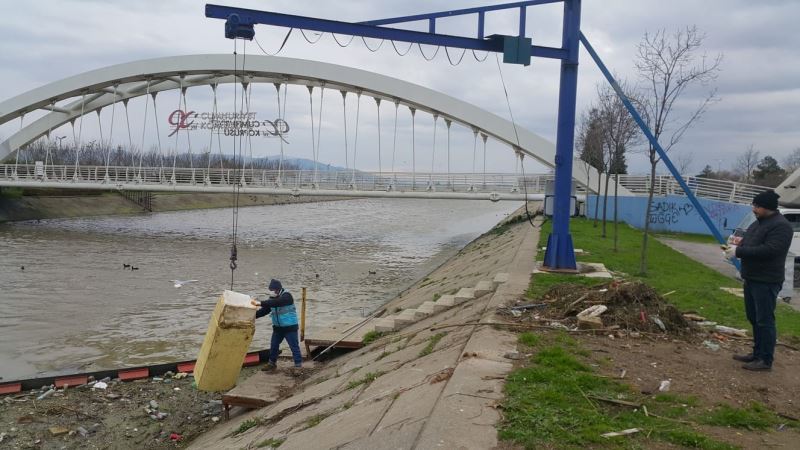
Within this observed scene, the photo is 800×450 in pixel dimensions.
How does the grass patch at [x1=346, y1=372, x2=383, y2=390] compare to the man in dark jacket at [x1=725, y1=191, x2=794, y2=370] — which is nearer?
the man in dark jacket at [x1=725, y1=191, x2=794, y2=370]

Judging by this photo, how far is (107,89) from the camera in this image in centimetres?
3934

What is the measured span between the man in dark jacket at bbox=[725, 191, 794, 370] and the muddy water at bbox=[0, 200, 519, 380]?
7.98 meters

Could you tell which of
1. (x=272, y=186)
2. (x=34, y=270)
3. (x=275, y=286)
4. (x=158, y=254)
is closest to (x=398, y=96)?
(x=272, y=186)

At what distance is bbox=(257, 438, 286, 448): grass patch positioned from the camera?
4.93m

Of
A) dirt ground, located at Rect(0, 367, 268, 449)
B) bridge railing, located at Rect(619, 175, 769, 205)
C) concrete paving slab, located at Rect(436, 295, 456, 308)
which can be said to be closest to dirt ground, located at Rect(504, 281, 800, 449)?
concrete paving slab, located at Rect(436, 295, 456, 308)

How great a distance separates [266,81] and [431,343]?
31.4 metres

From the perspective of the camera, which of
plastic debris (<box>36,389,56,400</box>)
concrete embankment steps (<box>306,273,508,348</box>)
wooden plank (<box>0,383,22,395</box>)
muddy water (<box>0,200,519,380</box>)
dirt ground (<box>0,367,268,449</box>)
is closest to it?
dirt ground (<box>0,367,268,449</box>)

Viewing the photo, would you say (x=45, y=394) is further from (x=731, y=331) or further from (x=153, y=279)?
(x=153, y=279)

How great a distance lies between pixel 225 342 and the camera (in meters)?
7.16

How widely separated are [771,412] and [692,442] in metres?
1.06

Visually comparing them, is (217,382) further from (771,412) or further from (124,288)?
(124,288)

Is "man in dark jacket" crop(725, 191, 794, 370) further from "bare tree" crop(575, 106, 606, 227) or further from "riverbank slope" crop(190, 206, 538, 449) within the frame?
"bare tree" crop(575, 106, 606, 227)

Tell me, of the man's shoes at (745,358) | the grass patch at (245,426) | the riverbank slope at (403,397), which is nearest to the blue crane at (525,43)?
the riverbank slope at (403,397)

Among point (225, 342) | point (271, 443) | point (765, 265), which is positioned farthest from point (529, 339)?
point (225, 342)
